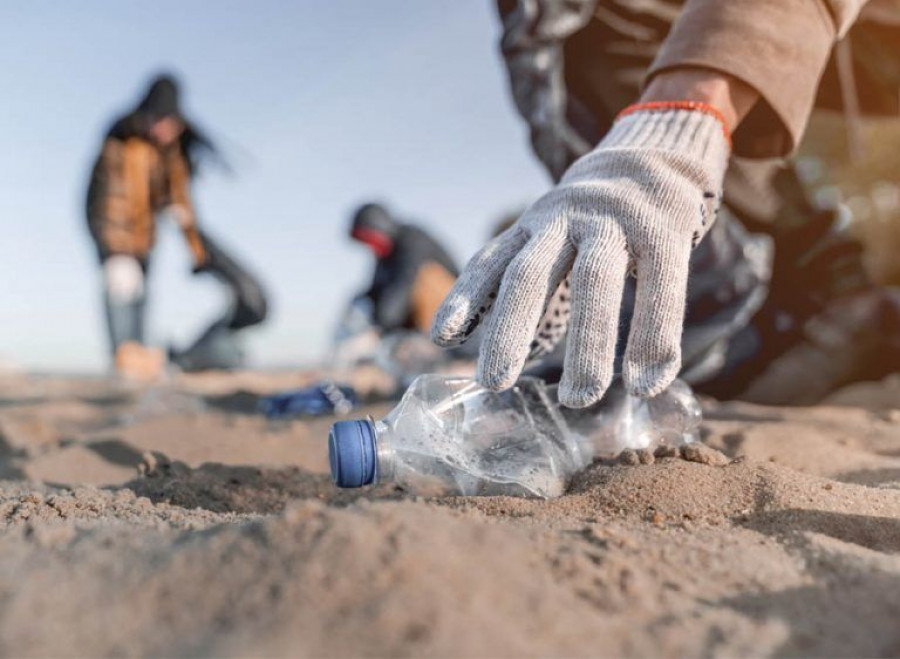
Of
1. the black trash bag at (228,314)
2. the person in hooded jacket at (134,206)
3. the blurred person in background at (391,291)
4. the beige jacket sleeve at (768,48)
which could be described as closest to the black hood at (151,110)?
the person in hooded jacket at (134,206)

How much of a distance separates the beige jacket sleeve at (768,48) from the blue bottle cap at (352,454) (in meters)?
1.22

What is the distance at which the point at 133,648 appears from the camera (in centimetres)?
77

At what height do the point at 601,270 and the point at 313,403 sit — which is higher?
the point at 601,270

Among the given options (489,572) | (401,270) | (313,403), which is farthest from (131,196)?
(489,572)

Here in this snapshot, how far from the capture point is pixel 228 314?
670 centimetres

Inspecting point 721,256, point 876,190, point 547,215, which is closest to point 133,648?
point 547,215

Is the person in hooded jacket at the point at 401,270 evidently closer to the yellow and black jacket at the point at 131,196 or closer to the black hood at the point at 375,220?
the black hood at the point at 375,220

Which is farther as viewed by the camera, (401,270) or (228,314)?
(228,314)

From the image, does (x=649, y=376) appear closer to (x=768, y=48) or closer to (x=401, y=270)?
(x=768, y=48)

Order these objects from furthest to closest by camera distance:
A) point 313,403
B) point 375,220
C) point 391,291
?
point 375,220 < point 391,291 < point 313,403

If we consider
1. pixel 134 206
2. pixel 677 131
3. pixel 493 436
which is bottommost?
pixel 493 436

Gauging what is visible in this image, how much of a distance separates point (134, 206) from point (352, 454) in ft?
18.7

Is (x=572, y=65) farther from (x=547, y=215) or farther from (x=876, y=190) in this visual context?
(x=876, y=190)

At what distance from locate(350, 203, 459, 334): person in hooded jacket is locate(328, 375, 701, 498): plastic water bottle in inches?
149
